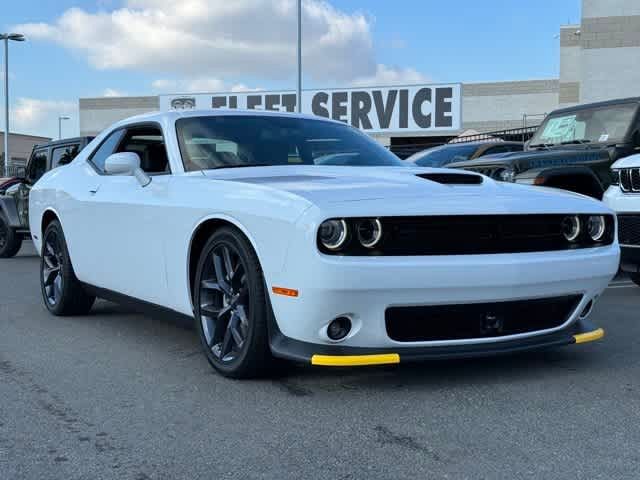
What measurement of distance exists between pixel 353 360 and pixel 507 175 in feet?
15.2

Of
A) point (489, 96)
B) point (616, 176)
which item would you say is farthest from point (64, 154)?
point (489, 96)

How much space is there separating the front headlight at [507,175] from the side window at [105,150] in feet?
12.1

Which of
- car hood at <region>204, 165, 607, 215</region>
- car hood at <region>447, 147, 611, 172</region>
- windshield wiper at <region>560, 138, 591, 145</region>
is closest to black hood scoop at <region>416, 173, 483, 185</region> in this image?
car hood at <region>204, 165, 607, 215</region>

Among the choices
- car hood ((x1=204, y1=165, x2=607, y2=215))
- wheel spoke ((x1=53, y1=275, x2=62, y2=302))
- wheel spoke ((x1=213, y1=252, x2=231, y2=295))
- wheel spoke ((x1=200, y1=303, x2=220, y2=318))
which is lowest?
wheel spoke ((x1=53, y1=275, x2=62, y2=302))

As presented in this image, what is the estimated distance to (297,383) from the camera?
4.06 m

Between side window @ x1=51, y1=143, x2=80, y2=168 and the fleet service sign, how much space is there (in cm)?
2410

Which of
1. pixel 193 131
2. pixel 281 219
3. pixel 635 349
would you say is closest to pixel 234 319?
pixel 281 219

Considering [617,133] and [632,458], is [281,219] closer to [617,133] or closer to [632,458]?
[632,458]

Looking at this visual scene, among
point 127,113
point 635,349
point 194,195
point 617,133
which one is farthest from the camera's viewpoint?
point 127,113

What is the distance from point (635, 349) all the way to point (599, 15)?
23.8 m

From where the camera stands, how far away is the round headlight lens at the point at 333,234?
3568 mm

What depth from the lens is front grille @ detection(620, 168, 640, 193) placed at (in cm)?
687

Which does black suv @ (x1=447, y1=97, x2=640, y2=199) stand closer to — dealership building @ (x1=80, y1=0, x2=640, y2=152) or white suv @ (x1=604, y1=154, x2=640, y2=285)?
white suv @ (x1=604, y1=154, x2=640, y2=285)

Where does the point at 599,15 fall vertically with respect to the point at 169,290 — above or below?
above
